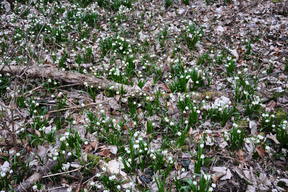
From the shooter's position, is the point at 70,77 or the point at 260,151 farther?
the point at 70,77

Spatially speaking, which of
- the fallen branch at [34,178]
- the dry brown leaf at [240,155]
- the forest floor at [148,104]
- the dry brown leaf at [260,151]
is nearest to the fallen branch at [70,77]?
the forest floor at [148,104]

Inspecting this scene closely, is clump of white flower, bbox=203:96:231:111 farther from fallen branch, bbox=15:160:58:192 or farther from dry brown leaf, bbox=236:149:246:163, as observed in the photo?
fallen branch, bbox=15:160:58:192

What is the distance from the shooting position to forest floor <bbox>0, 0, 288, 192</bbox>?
340 cm

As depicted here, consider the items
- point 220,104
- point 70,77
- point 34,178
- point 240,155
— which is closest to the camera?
point 34,178

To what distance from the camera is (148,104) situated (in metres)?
4.27

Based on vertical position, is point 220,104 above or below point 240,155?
above

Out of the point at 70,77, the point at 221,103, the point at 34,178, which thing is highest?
the point at 70,77

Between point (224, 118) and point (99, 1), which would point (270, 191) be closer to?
point (224, 118)

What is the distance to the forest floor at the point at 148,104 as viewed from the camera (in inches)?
134

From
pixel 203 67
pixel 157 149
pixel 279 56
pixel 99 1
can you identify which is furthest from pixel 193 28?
pixel 157 149

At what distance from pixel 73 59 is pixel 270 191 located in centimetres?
442

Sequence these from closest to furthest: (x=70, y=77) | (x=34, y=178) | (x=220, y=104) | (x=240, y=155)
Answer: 1. (x=34, y=178)
2. (x=240, y=155)
3. (x=220, y=104)
4. (x=70, y=77)

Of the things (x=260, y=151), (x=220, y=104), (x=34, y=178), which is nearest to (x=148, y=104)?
(x=220, y=104)

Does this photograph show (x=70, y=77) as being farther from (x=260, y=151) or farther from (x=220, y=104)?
(x=260, y=151)
